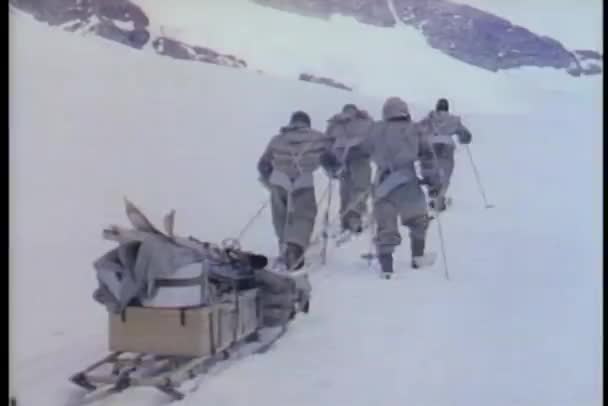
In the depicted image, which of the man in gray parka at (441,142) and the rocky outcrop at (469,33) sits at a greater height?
the rocky outcrop at (469,33)

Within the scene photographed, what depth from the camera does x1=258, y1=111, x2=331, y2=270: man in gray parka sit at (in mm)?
1878

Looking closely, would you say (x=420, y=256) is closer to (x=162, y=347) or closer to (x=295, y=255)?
(x=295, y=255)

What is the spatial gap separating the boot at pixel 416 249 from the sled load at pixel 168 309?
30 cm

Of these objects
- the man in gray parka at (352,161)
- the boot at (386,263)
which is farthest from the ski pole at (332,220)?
the boot at (386,263)

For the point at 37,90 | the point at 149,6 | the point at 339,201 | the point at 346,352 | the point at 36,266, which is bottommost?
the point at 346,352

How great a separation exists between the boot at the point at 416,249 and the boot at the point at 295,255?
220mm

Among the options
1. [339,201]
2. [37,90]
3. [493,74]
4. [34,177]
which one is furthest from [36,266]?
[493,74]

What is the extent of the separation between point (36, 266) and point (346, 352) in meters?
0.64

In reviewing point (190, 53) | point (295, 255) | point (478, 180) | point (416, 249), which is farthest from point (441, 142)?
point (190, 53)

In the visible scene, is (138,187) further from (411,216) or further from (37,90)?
(411,216)

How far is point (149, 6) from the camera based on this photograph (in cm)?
190

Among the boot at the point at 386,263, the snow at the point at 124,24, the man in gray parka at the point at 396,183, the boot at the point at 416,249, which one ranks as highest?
the snow at the point at 124,24

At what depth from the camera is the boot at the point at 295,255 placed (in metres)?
1.88

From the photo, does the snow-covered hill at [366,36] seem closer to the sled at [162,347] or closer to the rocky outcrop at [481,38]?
the rocky outcrop at [481,38]
